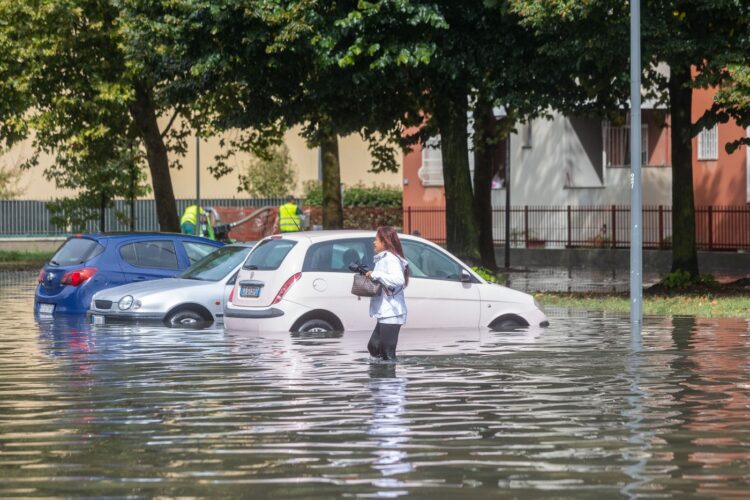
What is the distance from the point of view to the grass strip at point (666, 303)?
2318 centimetres

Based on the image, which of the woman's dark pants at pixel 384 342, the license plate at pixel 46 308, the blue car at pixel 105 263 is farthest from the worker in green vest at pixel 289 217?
the woman's dark pants at pixel 384 342

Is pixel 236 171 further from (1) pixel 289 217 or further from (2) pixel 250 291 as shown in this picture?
(2) pixel 250 291

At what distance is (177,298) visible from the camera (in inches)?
792

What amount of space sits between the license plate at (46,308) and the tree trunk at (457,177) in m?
9.81

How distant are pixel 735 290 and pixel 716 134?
562 inches

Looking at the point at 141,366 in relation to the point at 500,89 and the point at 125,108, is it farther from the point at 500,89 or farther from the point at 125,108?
the point at 125,108

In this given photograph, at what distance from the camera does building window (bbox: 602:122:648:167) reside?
44.6 meters

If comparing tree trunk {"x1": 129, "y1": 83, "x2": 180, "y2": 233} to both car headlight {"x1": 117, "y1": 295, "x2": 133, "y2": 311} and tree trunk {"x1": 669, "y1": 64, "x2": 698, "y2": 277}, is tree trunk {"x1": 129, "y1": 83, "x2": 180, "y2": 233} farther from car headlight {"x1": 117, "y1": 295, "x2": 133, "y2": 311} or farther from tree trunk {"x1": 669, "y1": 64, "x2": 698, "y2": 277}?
car headlight {"x1": 117, "y1": 295, "x2": 133, "y2": 311}

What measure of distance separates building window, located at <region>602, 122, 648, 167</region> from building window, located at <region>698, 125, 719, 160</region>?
2437 millimetres

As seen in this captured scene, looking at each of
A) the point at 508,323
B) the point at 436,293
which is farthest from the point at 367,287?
the point at 508,323

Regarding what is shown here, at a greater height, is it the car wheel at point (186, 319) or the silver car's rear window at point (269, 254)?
the silver car's rear window at point (269, 254)

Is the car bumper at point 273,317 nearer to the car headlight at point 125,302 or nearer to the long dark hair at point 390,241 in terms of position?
the long dark hair at point 390,241

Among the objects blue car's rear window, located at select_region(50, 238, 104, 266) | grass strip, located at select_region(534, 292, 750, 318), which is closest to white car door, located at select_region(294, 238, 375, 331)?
blue car's rear window, located at select_region(50, 238, 104, 266)

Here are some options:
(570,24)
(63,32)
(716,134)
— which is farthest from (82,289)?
(716,134)
